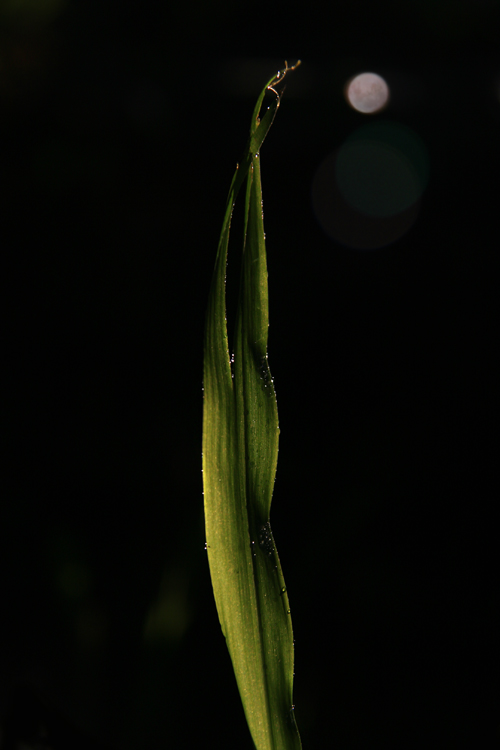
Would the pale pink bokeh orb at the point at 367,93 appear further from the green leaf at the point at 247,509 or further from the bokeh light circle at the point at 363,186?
the green leaf at the point at 247,509

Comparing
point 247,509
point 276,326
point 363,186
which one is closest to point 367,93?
point 363,186

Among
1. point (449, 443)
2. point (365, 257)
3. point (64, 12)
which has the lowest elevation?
point (449, 443)

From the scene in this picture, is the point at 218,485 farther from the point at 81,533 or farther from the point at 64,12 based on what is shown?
the point at 64,12

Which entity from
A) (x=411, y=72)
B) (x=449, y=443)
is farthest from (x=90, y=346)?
(x=411, y=72)

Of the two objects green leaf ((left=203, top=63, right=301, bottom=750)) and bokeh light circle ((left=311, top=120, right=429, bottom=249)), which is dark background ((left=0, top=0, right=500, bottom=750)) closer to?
bokeh light circle ((left=311, top=120, right=429, bottom=249))

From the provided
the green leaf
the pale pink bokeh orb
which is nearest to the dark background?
the pale pink bokeh orb

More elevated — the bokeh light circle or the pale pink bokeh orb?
the pale pink bokeh orb
